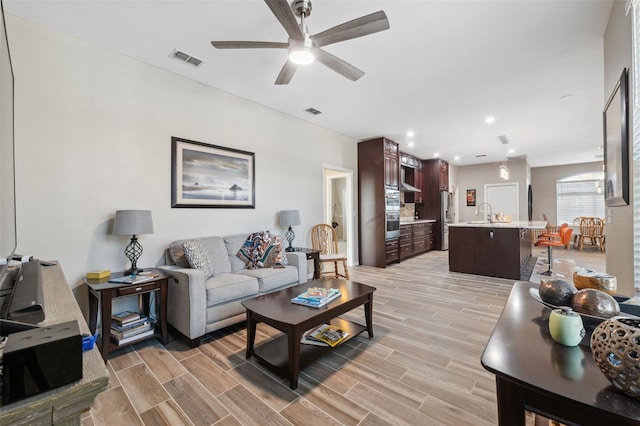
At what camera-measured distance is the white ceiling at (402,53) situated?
7.10 ft

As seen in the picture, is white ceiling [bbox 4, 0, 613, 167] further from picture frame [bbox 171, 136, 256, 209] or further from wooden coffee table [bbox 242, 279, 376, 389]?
wooden coffee table [bbox 242, 279, 376, 389]

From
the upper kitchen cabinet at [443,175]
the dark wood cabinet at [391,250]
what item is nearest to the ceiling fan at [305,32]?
the dark wood cabinet at [391,250]

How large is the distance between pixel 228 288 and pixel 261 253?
0.85m

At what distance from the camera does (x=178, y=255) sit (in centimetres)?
287

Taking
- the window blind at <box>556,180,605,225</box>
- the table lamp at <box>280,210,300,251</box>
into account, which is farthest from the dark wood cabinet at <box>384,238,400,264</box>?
the window blind at <box>556,180,605,225</box>

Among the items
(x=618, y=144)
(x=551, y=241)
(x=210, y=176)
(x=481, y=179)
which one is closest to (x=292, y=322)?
(x=210, y=176)

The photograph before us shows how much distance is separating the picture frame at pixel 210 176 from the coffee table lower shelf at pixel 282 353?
1.88 metres

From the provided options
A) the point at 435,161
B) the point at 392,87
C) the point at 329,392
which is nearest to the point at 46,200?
the point at 329,392

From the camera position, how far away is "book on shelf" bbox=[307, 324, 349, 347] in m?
2.28

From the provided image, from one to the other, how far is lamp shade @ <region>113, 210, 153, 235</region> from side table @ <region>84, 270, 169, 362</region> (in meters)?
0.44

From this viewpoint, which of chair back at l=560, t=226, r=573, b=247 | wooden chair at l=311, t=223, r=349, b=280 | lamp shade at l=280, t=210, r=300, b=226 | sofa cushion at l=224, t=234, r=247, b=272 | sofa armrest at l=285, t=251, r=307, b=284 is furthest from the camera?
chair back at l=560, t=226, r=573, b=247

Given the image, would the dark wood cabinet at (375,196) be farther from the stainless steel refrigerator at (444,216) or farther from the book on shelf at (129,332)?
the book on shelf at (129,332)

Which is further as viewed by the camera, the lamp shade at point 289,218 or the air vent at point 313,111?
the air vent at point 313,111

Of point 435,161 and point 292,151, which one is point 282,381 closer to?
point 292,151
